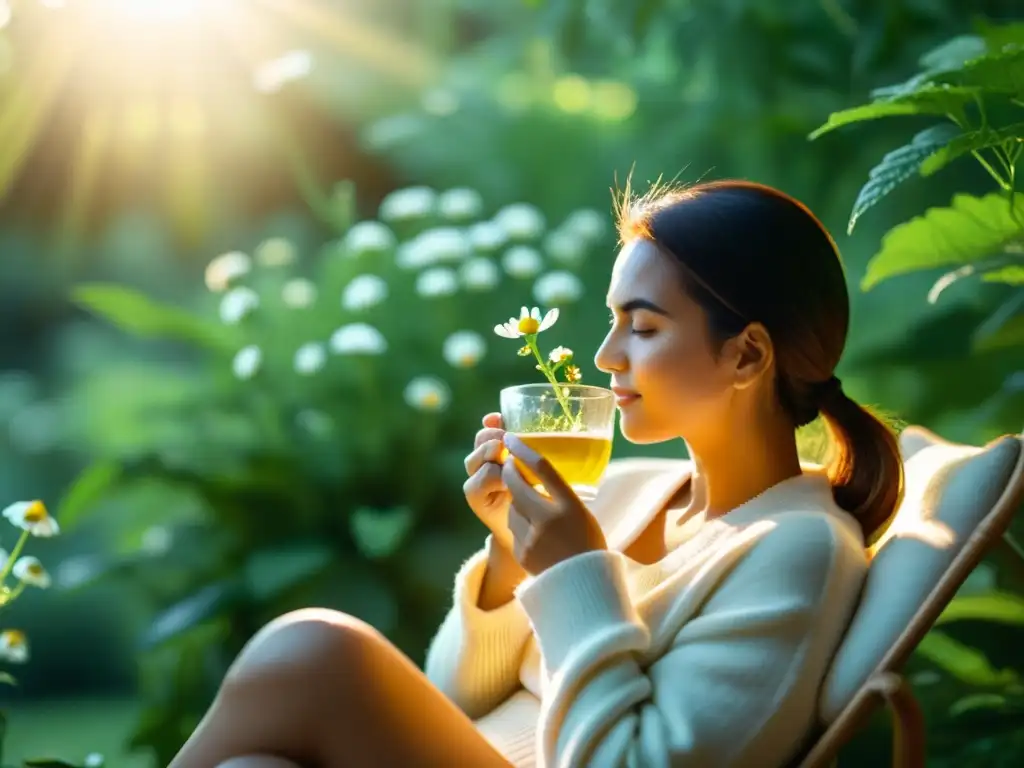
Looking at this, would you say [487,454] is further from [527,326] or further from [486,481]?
[527,326]

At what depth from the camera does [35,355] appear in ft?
14.4

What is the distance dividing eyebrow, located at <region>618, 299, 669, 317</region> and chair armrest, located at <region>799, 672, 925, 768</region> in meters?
0.42

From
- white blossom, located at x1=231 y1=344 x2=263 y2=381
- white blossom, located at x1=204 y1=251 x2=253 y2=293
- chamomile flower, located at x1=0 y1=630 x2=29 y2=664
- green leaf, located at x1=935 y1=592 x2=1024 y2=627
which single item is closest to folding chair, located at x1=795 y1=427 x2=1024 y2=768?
green leaf, located at x1=935 y1=592 x2=1024 y2=627

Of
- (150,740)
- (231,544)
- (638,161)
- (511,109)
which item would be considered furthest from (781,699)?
(511,109)

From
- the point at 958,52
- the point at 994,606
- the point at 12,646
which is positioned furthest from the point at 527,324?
the point at 994,606

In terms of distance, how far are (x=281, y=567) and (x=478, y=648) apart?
141cm

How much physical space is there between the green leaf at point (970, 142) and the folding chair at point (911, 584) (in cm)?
34

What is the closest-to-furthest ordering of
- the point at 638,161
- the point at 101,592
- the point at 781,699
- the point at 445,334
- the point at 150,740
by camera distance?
1. the point at 781,699
2. the point at 150,740
3. the point at 445,334
4. the point at 638,161
5. the point at 101,592

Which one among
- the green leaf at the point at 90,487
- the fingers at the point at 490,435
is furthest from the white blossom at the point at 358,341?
the fingers at the point at 490,435

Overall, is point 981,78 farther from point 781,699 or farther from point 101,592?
point 101,592

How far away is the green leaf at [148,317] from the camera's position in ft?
10.2

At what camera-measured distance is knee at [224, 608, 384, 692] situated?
116 centimetres

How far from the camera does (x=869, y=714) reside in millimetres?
1096

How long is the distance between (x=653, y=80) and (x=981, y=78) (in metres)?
2.51
